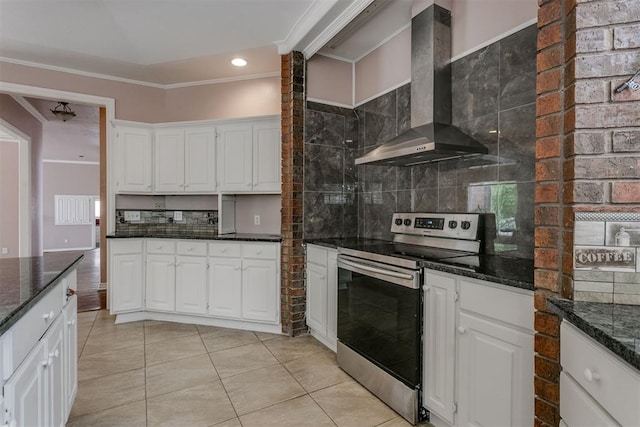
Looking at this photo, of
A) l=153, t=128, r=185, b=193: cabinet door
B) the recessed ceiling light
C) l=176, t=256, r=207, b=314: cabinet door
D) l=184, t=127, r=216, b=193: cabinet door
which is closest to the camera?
l=176, t=256, r=207, b=314: cabinet door

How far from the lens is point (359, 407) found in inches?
83.0

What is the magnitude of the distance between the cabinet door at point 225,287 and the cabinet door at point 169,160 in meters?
1.07

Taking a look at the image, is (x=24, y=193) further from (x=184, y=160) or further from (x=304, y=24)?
(x=304, y=24)

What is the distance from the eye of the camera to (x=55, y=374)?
1551 millimetres

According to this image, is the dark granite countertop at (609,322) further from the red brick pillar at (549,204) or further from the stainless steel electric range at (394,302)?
the stainless steel electric range at (394,302)

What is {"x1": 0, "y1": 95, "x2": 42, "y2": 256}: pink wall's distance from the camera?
4529 millimetres

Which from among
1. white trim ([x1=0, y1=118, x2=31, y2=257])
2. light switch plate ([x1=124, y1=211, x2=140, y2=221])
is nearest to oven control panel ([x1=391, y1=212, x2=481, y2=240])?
light switch plate ([x1=124, y1=211, x2=140, y2=221])

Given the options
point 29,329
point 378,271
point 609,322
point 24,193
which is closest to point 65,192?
point 24,193

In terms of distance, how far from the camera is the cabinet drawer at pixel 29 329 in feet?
3.41

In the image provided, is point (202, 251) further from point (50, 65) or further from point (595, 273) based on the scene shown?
point (595, 273)

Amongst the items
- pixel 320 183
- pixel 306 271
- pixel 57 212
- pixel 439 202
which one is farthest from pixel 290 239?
pixel 57 212

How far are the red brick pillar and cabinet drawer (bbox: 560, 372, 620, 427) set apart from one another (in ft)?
0.38

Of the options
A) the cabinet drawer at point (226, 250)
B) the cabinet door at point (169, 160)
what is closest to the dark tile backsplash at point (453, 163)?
the cabinet drawer at point (226, 250)

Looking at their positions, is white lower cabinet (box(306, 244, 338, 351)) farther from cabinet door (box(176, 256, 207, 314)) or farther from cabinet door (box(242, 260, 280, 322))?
cabinet door (box(176, 256, 207, 314))
